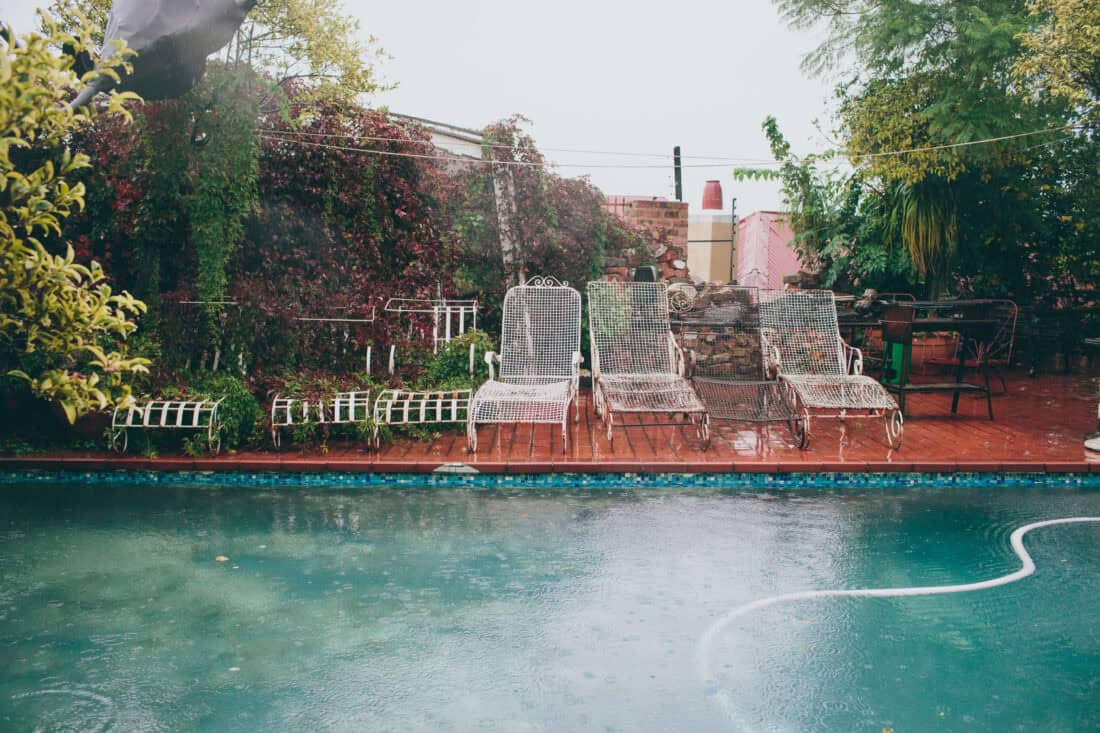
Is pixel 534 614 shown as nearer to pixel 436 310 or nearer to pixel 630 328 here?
pixel 630 328

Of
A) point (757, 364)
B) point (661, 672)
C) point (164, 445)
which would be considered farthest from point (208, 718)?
point (757, 364)

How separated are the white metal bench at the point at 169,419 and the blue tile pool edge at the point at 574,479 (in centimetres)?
26

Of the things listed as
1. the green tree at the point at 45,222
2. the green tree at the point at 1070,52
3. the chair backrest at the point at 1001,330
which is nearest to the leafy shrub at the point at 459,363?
the green tree at the point at 45,222

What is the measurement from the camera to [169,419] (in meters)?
5.59

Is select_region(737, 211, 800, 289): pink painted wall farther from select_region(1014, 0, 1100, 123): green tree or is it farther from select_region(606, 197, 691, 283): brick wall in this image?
select_region(1014, 0, 1100, 123): green tree

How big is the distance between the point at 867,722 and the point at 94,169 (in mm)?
6591

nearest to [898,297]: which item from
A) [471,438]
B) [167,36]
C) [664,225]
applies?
[664,225]

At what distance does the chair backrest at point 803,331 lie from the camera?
264 inches

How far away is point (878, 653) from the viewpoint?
123 inches

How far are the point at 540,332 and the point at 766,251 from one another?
983 centimetres

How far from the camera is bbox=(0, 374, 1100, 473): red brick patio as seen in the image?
213 inches

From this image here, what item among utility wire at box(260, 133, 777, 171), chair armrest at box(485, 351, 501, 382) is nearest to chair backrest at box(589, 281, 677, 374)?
Result: chair armrest at box(485, 351, 501, 382)

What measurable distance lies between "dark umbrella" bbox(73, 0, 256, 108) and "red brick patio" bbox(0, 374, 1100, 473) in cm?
249

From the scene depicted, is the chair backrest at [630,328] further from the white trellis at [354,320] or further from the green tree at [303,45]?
the green tree at [303,45]
